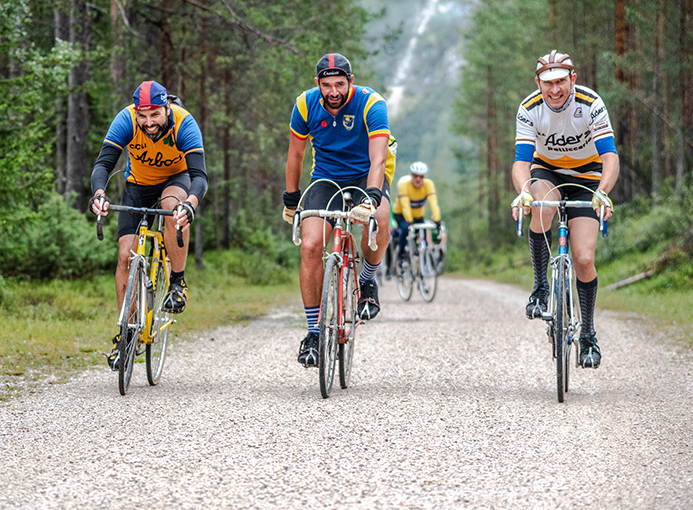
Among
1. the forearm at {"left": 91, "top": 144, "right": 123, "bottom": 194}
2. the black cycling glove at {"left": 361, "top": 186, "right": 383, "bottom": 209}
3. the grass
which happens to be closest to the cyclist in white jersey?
the black cycling glove at {"left": 361, "top": 186, "right": 383, "bottom": 209}

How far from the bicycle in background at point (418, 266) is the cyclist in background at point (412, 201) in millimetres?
166

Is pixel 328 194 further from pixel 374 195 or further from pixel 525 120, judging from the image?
pixel 525 120

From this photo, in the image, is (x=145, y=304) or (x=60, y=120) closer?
(x=145, y=304)

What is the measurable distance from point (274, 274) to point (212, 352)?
11.8 m

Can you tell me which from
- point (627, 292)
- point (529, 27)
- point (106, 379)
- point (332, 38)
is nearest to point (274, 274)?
point (332, 38)

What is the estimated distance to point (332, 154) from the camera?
621 centimetres

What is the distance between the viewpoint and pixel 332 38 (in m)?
19.0

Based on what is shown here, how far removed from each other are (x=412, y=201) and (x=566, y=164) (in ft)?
28.8

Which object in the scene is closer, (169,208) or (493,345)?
(169,208)

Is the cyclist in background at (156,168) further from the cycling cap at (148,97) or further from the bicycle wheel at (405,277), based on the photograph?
the bicycle wheel at (405,277)

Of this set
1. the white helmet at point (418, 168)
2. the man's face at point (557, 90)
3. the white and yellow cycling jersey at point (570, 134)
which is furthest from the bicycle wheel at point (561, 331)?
the white helmet at point (418, 168)

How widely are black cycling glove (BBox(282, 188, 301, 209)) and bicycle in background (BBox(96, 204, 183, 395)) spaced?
2.95ft

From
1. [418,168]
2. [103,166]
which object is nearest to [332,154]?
[103,166]

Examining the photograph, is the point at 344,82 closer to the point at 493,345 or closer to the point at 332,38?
the point at 493,345
